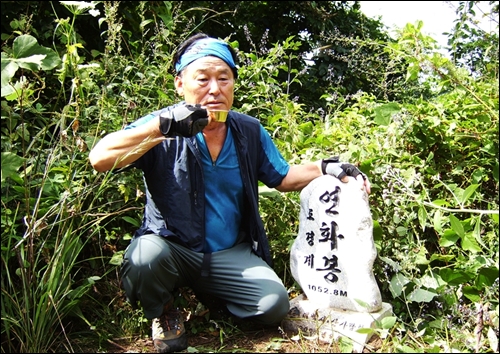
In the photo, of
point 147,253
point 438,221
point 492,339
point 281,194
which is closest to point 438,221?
point 438,221

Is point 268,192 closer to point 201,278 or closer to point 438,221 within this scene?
point 201,278

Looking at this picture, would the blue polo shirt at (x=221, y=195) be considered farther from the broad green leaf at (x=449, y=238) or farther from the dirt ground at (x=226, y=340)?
the broad green leaf at (x=449, y=238)

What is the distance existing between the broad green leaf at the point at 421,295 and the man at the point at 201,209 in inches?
21.6

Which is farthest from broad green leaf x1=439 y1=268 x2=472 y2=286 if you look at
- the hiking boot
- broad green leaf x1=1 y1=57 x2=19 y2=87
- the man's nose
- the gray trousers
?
broad green leaf x1=1 y1=57 x2=19 y2=87

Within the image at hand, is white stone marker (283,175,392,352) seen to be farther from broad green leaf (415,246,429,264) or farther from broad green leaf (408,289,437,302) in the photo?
broad green leaf (415,246,429,264)

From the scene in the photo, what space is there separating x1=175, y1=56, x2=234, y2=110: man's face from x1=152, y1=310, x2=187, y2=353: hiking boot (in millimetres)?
968

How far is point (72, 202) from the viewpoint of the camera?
2447mm

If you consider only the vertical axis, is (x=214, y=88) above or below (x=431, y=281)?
above

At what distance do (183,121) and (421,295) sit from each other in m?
1.37

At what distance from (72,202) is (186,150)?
0.56 metres

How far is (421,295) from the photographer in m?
2.53

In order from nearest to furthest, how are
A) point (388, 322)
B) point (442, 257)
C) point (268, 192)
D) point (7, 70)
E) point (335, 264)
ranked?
point (7, 70) < point (388, 322) < point (335, 264) < point (442, 257) < point (268, 192)

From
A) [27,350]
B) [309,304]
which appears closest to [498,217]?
[309,304]

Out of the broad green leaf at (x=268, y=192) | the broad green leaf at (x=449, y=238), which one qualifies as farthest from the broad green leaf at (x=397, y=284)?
the broad green leaf at (x=268, y=192)
